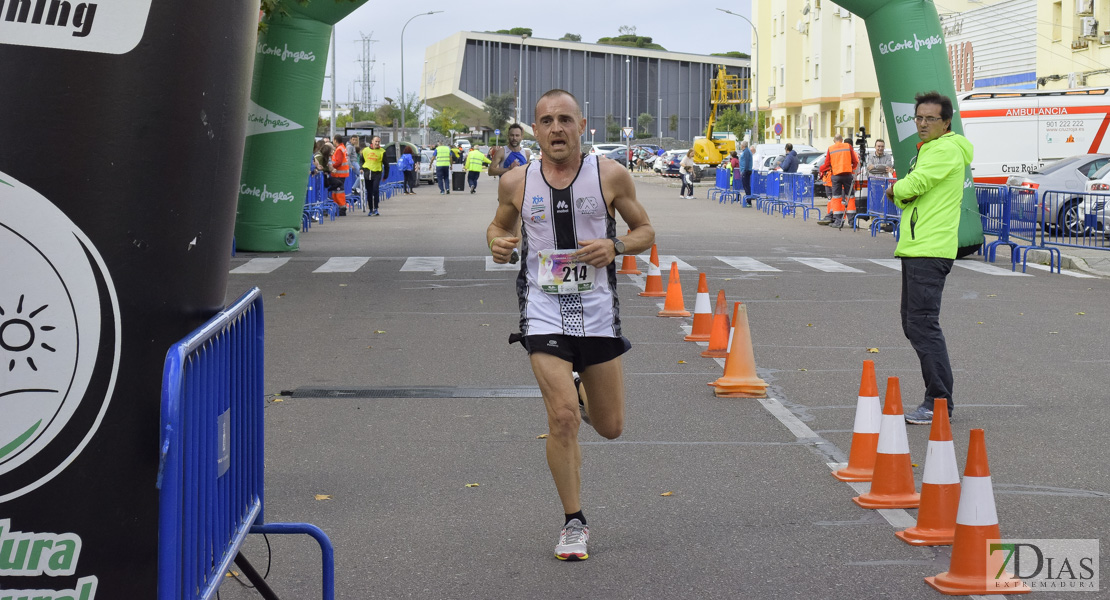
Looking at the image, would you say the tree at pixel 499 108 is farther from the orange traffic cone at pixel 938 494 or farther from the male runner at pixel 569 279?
the orange traffic cone at pixel 938 494

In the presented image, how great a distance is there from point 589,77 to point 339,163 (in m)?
111

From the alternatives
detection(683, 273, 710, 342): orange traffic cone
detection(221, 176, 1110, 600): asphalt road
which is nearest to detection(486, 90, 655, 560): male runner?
detection(221, 176, 1110, 600): asphalt road

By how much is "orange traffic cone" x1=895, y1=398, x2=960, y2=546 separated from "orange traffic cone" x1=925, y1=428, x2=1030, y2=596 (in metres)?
0.40

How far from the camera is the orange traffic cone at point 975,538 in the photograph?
15.4 ft

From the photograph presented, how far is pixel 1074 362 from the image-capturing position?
10.4 metres

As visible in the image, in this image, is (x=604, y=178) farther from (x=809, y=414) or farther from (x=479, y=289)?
(x=479, y=289)

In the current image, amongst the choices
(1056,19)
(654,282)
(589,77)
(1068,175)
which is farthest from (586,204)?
(589,77)

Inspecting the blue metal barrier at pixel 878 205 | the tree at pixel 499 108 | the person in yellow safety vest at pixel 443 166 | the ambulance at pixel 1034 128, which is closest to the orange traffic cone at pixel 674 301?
the blue metal barrier at pixel 878 205

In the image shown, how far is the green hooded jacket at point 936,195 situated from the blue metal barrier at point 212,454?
15.4 feet

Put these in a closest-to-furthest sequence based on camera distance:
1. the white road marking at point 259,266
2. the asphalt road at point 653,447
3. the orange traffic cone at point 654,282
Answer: the asphalt road at point 653,447
the orange traffic cone at point 654,282
the white road marking at point 259,266

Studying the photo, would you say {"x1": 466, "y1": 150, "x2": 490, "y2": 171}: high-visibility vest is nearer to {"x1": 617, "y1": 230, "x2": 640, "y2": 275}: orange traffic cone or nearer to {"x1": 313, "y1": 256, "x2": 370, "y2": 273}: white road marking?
{"x1": 313, "y1": 256, "x2": 370, "y2": 273}: white road marking

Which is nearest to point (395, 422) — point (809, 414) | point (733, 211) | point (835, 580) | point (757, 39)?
point (809, 414)

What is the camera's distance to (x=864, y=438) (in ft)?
21.0

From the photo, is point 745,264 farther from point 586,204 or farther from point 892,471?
point 586,204
